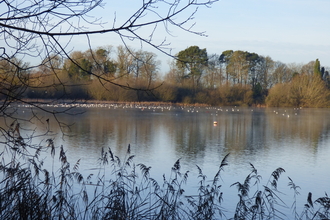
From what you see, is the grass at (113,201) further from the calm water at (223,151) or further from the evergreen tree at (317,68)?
the evergreen tree at (317,68)

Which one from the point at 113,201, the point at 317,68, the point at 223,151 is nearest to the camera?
the point at 113,201

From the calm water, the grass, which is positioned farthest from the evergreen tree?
the grass

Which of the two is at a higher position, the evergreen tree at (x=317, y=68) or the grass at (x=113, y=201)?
the evergreen tree at (x=317, y=68)

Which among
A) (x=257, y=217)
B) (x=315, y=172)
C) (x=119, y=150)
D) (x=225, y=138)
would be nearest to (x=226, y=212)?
(x=257, y=217)

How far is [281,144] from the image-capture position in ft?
42.5

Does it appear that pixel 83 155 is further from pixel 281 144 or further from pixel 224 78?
pixel 224 78

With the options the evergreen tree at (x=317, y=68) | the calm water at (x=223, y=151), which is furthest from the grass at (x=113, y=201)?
the evergreen tree at (x=317, y=68)

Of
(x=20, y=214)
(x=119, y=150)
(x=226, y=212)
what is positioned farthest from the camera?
(x=119, y=150)

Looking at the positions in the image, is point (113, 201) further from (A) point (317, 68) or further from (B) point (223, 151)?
(A) point (317, 68)

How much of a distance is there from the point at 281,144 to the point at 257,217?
26.1ft

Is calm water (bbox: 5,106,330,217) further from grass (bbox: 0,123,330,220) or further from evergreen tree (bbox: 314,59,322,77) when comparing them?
evergreen tree (bbox: 314,59,322,77)

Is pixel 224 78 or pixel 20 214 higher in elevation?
pixel 224 78

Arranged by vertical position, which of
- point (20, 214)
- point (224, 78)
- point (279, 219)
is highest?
point (224, 78)

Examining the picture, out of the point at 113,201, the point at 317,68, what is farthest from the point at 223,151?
the point at 317,68
